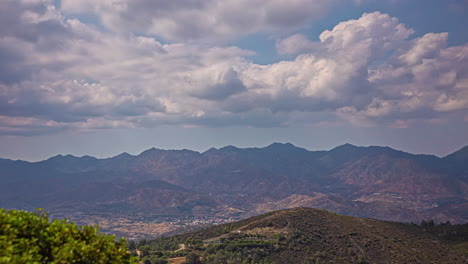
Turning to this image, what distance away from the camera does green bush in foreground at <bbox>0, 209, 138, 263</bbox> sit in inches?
682

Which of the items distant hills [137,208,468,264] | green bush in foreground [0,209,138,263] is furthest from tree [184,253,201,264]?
A: green bush in foreground [0,209,138,263]

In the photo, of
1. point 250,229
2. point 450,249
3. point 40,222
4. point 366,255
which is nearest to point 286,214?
point 250,229

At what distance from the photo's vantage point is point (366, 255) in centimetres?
7838

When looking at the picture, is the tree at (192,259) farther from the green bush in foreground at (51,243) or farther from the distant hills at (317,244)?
the green bush in foreground at (51,243)

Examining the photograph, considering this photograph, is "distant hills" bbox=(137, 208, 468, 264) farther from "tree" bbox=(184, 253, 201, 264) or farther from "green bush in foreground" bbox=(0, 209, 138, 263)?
"green bush in foreground" bbox=(0, 209, 138, 263)

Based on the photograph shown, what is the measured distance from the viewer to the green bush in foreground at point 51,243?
56.9 ft

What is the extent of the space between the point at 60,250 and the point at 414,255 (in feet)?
264

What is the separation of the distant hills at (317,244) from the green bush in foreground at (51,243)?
4535cm

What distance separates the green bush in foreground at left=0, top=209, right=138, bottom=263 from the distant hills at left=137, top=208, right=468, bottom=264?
4535 centimetres

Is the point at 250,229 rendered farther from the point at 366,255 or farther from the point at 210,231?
the point at 366,255

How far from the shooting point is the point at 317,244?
83375 mm

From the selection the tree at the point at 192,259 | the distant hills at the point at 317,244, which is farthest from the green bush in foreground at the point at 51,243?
the distant hills at the point at 317,244

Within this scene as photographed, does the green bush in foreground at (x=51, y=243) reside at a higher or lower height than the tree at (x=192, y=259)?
higher

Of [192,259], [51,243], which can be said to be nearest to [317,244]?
[192,259]
